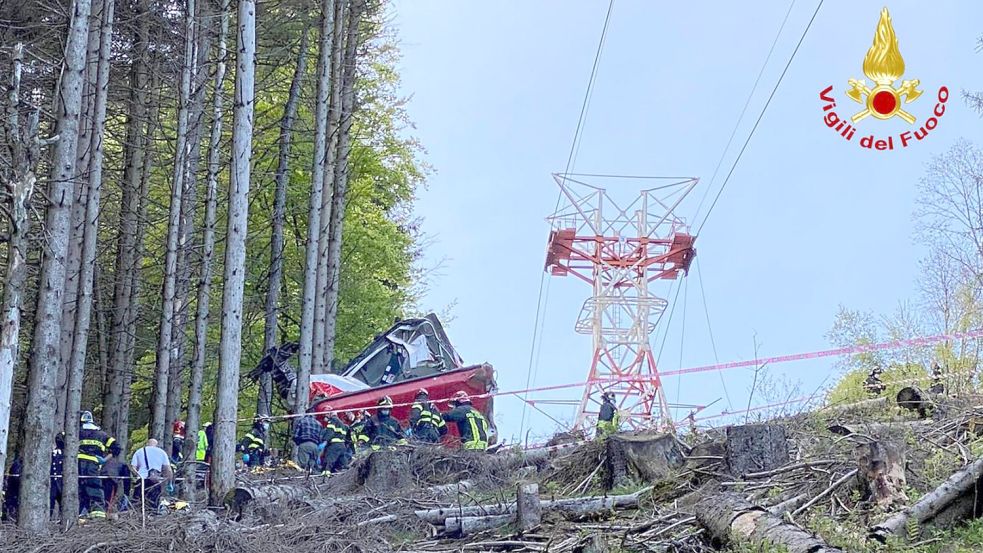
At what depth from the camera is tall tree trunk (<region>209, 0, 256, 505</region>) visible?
14.9 metres

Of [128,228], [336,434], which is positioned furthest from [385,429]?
[128,228]

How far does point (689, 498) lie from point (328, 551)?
3.02 meters

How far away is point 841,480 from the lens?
8805 mm

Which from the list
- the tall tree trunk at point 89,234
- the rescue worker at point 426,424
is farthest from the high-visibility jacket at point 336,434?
the tall tree trunk at point 89,234

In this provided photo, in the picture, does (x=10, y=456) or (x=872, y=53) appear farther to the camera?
(x=10, y=456)

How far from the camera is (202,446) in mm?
18609

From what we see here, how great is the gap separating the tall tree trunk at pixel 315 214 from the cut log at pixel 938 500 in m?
15.1

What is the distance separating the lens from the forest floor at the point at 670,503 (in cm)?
804

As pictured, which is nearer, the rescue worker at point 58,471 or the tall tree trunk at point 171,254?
the rescue worker at point 58,471

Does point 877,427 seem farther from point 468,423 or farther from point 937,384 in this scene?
point 468,423

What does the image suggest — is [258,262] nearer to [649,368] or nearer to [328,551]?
[649,368]

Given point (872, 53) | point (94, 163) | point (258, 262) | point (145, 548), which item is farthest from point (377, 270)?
point (145, 548)

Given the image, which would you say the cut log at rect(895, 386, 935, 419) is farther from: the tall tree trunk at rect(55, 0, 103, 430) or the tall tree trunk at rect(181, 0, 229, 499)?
the tall tree trunk at rect(55, 0, 103, 430)

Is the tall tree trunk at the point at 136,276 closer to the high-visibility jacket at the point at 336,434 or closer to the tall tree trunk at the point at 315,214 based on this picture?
the tall tree trunk at the point at 315,214
